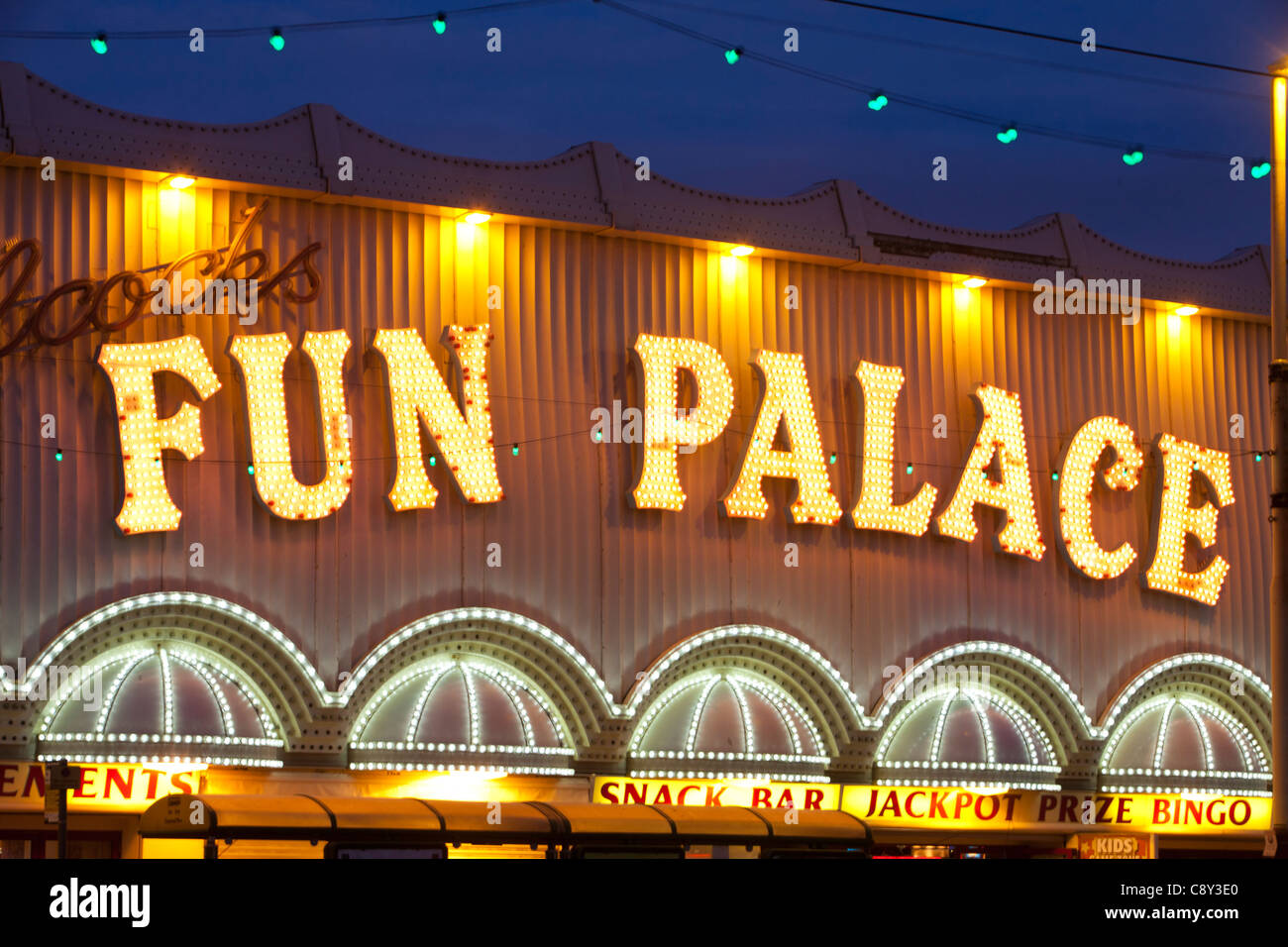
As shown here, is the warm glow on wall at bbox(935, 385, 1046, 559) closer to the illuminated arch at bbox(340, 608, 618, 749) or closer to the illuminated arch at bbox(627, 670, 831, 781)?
the illuminated arch at bbox(627, 670, 831, 781)

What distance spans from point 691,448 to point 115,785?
8599 millimetres

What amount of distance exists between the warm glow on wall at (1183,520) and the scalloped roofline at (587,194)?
2.52 meters

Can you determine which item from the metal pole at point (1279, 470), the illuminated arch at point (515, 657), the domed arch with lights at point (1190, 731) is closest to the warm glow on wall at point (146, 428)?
the illuminated arch at point (515, 657)

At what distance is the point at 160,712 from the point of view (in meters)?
22.3

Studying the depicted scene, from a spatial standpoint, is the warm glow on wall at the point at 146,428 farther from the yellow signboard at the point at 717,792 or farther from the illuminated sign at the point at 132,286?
the yellow signboard at the point at 717,792

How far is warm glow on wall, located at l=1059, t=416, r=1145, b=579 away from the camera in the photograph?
28.8 metres

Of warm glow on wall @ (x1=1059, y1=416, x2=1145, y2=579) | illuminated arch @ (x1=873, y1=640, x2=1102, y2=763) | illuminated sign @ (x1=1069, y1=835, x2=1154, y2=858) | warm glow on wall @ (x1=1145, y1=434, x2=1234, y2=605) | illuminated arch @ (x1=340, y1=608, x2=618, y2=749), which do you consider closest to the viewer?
illuminated arch @ (x1=340, y1=608, x2=618, y2=749)

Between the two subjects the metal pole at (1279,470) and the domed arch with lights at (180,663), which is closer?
the metal pole at (1279,470)

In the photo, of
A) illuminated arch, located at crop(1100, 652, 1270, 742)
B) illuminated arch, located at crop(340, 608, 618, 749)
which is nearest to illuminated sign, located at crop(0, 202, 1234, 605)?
illuminated arch, located at crop(1100, 652, 1270, 742)

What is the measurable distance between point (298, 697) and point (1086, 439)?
41.5ft

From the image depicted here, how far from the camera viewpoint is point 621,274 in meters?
26.4

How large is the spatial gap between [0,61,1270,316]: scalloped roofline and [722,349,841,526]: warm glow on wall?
5.88ft

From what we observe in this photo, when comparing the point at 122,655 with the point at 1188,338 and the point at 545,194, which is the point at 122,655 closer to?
the point at 545,194

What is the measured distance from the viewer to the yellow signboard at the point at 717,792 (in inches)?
985
